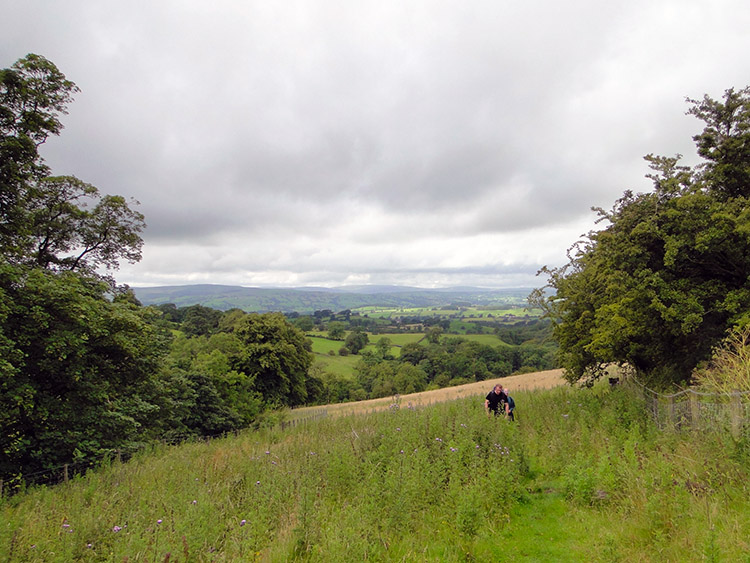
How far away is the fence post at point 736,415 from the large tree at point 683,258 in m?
3.36

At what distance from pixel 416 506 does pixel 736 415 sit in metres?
5.16

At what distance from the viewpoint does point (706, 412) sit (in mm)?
6211

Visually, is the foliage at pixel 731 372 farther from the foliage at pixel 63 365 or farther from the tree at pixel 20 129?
the tree at pixel 20 129

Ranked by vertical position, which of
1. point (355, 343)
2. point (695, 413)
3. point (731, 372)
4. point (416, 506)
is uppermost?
point (731, 372)

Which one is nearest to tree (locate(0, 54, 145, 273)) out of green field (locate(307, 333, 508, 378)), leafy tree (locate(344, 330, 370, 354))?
green field (locate(307, 333, 508, 378))

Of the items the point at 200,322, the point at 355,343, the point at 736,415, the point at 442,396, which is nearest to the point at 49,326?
the point at 736,415

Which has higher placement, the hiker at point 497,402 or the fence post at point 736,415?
the fence post at point 736,415

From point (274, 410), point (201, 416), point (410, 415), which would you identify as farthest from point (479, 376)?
point (410, 415)

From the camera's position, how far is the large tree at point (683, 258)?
8703 millimetres

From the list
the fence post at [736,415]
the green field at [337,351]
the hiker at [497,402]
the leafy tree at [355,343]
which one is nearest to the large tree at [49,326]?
the hiker at [497,402]

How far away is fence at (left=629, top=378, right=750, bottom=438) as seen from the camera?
5414 mm

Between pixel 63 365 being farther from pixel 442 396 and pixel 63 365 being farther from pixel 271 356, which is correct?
pixel 271 356

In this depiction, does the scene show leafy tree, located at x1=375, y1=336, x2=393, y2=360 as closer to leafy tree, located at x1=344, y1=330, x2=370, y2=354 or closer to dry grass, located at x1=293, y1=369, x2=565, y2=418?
leafy tree, located at x1=344, y1=330, x2=370, y2=354

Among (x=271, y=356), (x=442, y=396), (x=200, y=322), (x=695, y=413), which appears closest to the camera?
(x=695, y=413)
